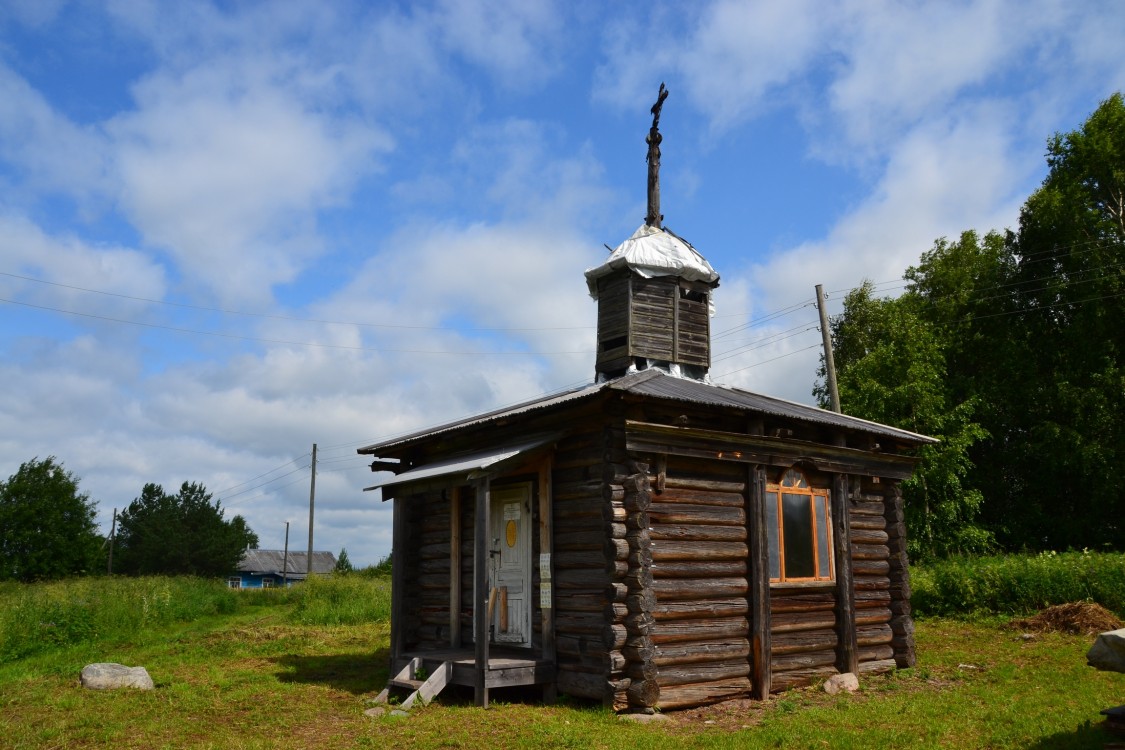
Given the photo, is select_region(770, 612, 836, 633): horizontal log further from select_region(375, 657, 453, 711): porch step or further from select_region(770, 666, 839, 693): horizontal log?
select_region(375, 657, 453, 711): porch step

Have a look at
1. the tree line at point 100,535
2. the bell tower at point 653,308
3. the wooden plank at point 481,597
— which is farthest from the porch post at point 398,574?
the tree line at point 100,535

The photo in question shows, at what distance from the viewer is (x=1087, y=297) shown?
29.8 metres

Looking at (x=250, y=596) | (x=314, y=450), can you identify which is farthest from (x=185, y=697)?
(x=314, y=450)

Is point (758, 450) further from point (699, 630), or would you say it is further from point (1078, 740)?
point (1078, 740)

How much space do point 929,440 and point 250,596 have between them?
26.7 metres

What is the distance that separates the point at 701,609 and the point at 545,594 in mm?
2091

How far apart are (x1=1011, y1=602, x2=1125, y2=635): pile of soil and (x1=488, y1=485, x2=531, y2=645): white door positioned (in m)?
10.8

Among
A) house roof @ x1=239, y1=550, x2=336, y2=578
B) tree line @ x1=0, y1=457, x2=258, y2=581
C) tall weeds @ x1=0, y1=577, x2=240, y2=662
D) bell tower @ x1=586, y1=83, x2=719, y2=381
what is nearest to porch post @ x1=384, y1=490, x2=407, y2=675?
bell tower @ x1=586, y1=83, x2=719, y2=381

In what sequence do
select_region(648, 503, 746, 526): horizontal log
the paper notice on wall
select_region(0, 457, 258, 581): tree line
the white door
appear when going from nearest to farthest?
select_region(648, 503, 746, 526): horizontal log, the paper notice on wall, the white door, select_region(0, 457, 258, 581): tree line

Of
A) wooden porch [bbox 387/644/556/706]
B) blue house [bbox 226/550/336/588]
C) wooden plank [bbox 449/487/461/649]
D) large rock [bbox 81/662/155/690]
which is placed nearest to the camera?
wooden porch [bbox 387/644/556/706]

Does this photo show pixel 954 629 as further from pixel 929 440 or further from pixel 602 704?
pixel 602 704

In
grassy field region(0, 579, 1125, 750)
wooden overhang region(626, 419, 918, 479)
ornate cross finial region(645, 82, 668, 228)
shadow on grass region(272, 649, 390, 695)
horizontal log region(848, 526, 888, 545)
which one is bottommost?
shadow on grass region(272, 649, 390, 695)

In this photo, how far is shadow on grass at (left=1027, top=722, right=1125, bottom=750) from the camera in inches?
338

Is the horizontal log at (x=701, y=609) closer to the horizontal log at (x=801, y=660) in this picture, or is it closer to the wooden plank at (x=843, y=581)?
the horizontal log at (x=801, y=660)
